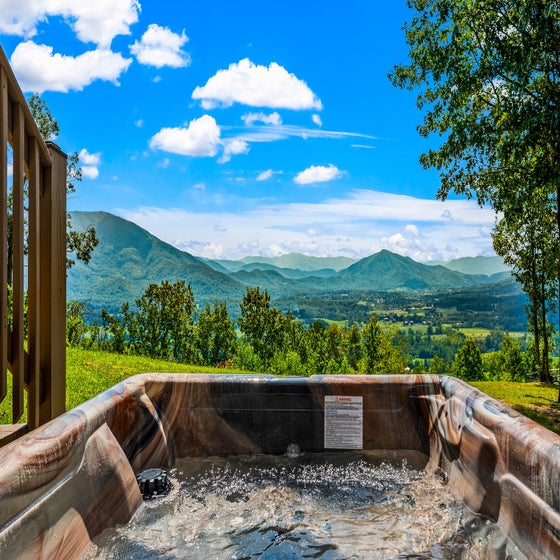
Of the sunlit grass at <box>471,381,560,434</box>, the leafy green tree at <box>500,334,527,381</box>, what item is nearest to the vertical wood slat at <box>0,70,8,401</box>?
the sunlit grass at <box>471,381,560,434</box>

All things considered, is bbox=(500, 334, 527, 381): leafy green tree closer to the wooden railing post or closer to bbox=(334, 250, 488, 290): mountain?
the wooden railing post

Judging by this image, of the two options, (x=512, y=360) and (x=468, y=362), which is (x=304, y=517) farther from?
(x=512, y=360)

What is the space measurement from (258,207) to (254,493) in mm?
124936

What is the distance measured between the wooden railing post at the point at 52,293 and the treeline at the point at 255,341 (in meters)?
21.1

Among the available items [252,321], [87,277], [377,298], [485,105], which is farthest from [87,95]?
[485,105]

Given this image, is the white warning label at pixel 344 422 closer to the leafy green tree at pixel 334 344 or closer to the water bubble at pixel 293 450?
the water bubble at pixel 293 450

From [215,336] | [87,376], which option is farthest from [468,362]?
[87,376]

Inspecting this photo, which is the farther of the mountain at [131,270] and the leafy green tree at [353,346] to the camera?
the mountain at [131,270]

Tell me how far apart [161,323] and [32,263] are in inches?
953

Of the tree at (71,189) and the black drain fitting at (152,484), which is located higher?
the tree at (71,189)

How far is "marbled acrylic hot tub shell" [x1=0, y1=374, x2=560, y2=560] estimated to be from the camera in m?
1.30

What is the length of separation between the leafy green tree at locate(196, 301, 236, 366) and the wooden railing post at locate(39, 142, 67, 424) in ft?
80.9

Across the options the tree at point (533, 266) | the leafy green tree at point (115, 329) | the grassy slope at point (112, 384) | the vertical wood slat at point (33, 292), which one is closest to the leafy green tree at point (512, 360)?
the tree at point (533, 266)

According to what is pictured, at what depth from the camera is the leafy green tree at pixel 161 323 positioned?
25.0m
